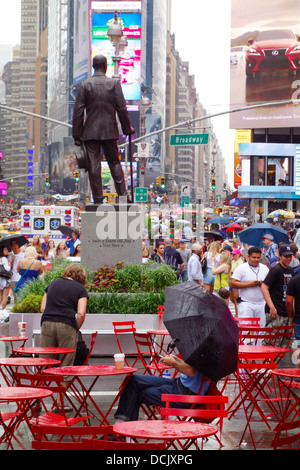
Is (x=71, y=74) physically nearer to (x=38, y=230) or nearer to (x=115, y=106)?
(x=38, y=230)

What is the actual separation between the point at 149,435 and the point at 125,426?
324 mm

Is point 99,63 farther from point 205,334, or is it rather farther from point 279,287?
point 205,334

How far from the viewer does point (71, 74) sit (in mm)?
177375

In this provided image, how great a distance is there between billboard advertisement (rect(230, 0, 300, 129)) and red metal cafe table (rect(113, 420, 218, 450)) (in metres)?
88.0

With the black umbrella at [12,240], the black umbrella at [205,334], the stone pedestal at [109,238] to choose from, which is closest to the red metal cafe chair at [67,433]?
the black umbrella at [205,334]

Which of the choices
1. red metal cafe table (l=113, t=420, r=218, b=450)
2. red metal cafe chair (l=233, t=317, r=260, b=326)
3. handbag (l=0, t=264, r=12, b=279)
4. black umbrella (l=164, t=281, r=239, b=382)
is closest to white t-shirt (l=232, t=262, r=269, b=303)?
red metal cafe chair (l=233, t=317, r=260, b=326)

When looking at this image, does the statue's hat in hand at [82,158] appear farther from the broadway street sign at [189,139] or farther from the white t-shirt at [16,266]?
the broadway street sign at [189,139]

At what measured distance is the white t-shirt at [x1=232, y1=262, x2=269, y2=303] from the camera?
40.3ft

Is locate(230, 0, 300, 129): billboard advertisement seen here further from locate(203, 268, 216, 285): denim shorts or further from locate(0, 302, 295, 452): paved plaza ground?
locate(0, 302, 295, 452): paved plaza ground

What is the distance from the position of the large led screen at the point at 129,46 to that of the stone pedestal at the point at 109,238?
440ft

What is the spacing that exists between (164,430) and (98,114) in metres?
10.1

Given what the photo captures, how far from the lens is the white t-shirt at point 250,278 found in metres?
12.3

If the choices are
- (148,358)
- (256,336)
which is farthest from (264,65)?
(256,336)

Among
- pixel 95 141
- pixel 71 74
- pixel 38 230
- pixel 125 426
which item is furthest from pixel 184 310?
pixel 71 74
